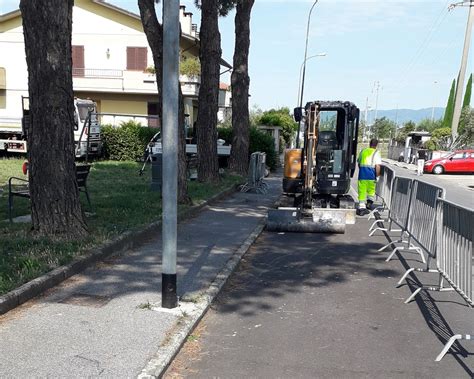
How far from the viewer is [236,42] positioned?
62.8ft

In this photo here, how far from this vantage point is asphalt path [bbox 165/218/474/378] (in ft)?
13.4

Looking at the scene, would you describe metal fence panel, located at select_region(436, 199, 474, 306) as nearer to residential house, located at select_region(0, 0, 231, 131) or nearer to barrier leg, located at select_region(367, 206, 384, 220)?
barrier leg, located at select_region(367, 206, 384, 220)

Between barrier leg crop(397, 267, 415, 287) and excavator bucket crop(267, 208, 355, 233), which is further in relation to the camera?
excavator bucket crop(267, 208, 355, 233)

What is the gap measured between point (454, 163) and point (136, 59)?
896 inches

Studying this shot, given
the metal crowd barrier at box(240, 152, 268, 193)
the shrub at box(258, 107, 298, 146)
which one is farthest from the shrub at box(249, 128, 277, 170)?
the shrub at box(258, 107, 298, 146)

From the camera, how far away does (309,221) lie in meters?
9.87

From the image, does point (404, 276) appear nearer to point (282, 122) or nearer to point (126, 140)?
point (126, 140)

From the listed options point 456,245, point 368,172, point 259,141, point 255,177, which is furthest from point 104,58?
point 456,245

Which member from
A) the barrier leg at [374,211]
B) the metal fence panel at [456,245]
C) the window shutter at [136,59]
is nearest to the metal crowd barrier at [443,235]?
the metal fence panel at [456,245]

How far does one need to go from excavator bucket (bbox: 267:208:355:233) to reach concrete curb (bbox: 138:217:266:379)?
261cm

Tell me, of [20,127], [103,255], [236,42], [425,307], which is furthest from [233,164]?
[425,307]

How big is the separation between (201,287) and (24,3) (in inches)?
172

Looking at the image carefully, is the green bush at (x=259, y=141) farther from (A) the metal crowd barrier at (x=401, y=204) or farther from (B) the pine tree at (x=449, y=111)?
(B) the pine tree at (x=449, y=111)

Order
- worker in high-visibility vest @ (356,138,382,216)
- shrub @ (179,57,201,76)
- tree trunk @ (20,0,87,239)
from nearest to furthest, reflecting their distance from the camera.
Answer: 1. tree trunk @ (20,0,87,239)
2. worker in high-visibility vest @ (356,138,382,216)
3. shrub @ (179,57,201,76)
